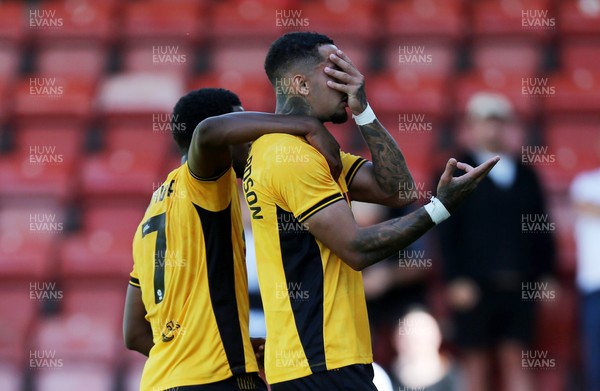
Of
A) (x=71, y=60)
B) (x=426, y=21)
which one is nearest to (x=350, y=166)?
(x=426, y=21)

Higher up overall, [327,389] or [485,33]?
[485,33]

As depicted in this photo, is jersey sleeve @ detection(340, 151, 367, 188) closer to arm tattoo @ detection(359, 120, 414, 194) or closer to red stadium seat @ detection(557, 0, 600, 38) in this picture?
arm tattoo @ detection(359, 120, 414, 194)

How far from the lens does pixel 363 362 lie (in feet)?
11.9

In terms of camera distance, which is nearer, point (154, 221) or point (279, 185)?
point (279, 185)

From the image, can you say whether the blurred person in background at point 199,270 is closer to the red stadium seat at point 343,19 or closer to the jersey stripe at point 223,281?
the jersey stripe at point 223,281

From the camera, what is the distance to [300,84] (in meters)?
3.84

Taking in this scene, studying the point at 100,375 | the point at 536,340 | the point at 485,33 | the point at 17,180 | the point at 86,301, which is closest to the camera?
the point at 536,340

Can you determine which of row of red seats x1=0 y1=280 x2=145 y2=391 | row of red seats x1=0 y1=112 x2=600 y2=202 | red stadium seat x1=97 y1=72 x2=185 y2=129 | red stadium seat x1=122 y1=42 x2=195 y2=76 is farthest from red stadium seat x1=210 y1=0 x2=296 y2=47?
row of red seats x1=0 y1=280 x2=145 y2=391

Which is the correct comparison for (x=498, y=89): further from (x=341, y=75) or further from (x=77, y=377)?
(x=341, y=75)

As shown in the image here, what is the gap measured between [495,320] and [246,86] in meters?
3.07

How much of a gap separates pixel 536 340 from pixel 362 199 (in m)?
2.82

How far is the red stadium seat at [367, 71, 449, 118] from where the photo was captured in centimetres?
805

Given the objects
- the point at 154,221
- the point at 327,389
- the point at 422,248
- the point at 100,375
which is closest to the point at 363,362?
the point at 327,389

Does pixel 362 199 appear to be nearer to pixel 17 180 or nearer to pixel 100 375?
pixel 100 375
